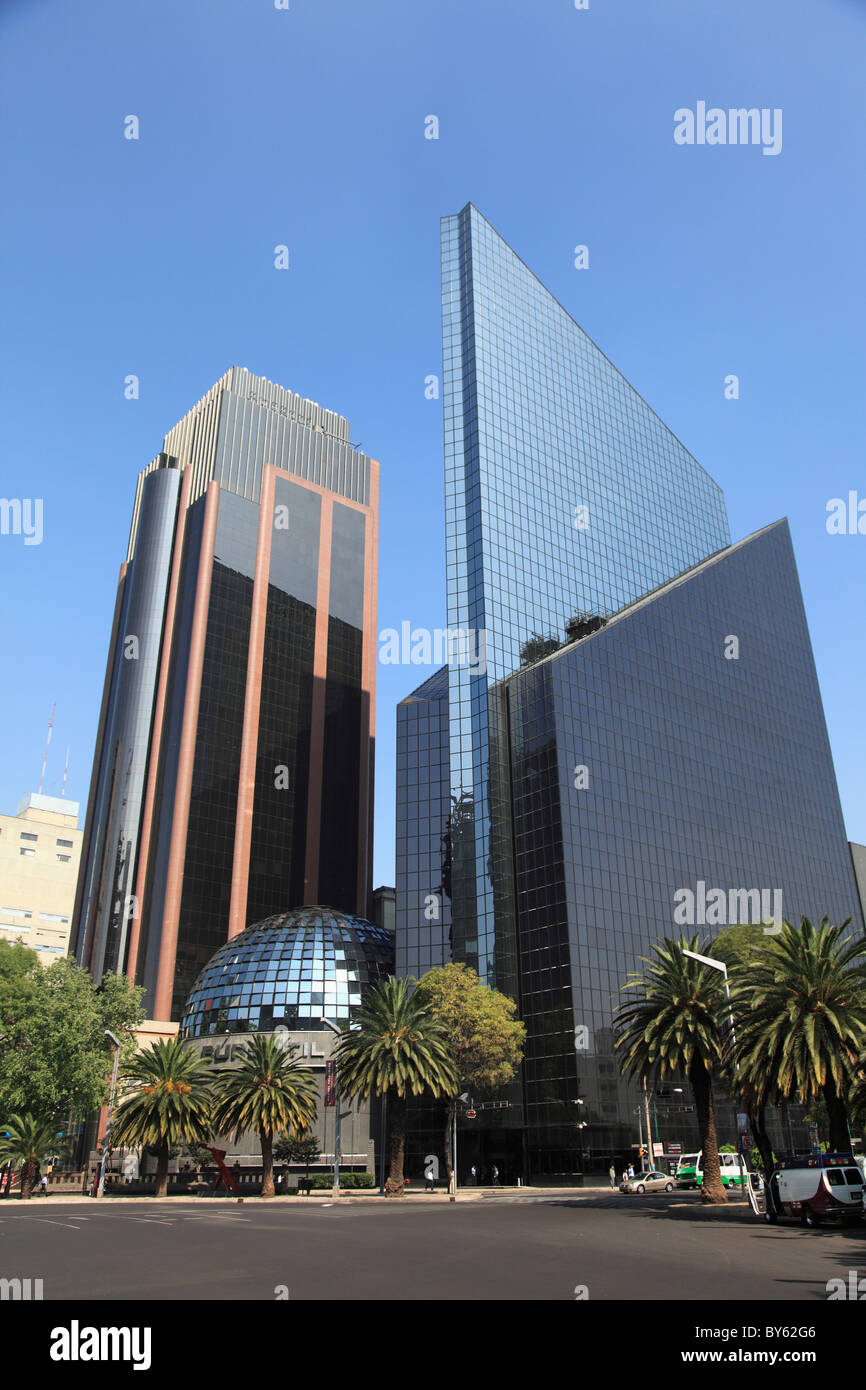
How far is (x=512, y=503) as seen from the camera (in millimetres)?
94125

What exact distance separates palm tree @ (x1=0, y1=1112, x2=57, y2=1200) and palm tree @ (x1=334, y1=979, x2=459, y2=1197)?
2143cm

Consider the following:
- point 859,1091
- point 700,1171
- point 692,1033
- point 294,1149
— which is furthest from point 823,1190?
point 294,1149

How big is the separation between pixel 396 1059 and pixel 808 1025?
2648 centimetres

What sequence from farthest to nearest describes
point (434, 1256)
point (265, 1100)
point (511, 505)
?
1. point (511, 505)
2. point (265, 1100)
3. point (434, 1256)

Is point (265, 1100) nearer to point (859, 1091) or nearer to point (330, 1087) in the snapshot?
point (330, 1087)

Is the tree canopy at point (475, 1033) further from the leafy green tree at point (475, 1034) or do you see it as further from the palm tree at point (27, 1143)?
the palm tree at point (27, 1143)

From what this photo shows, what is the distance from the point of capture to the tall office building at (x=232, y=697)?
113062 millimetres

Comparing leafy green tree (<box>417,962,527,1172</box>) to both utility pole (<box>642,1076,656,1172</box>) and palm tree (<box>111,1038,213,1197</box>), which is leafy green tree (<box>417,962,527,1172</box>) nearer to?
utility pole (<box>642,1076,656,1172</box>)

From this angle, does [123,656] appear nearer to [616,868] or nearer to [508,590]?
[508,590]

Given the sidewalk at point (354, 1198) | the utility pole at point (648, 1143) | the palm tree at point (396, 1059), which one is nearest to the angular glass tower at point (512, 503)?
the utility pole at point (648, 1143)

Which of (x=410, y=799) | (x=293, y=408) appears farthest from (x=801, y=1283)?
(x=293, y=408)

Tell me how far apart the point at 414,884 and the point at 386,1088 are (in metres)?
32.7
